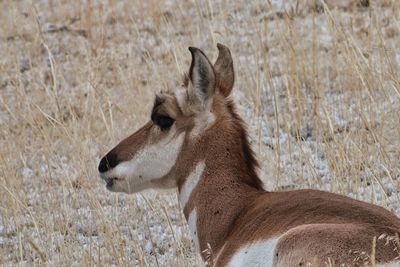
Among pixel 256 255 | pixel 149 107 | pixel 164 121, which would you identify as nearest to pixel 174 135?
pixel 164 121

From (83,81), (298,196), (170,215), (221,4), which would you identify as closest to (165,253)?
(170,215)

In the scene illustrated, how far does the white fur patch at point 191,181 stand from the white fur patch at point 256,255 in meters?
0.76

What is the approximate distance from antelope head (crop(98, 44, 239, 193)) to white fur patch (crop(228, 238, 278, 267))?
86 centimetres

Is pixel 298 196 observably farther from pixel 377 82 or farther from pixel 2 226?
pixel 377 82

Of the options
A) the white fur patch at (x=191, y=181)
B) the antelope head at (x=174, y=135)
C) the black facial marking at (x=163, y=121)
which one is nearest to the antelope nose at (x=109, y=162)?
the antelope head at (x=174, y=135)

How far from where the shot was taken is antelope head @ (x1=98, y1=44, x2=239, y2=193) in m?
5.86

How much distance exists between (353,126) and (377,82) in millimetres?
532

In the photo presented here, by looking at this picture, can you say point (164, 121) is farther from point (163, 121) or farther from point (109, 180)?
point (109, 180)

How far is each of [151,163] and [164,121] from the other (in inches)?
10.1

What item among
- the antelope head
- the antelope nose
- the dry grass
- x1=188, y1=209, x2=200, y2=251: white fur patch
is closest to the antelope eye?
the antelope head

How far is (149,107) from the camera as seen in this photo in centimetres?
912

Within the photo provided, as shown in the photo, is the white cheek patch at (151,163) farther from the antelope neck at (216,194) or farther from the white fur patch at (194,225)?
the white fur patch at (194,225)

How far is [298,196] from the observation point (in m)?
5.31

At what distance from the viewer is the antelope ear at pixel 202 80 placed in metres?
5.75
